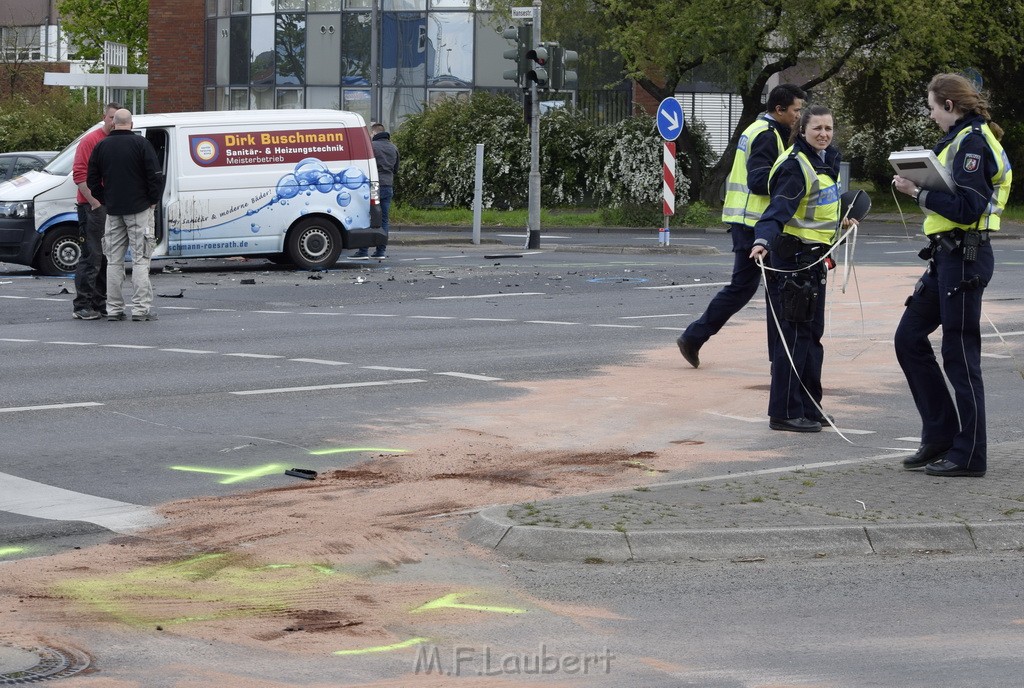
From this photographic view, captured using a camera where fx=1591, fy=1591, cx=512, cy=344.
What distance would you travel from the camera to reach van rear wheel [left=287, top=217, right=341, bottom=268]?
69.4 ft

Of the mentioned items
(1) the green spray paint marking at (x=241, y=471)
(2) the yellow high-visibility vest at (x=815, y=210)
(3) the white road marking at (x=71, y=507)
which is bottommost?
(3) the white road marking at (x=71, y=507)

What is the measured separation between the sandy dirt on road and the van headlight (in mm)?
11290

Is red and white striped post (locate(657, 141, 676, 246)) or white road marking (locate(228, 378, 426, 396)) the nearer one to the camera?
white road marking (locate(228, 378, 426, 396))

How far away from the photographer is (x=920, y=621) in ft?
17.4

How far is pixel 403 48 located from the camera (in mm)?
43250

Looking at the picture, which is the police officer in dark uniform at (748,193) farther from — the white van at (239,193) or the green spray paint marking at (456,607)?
the white van at (239,193)

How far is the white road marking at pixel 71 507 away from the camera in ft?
22.2

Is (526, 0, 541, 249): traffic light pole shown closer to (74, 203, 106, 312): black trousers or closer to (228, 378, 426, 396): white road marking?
(74, 203, 106, 312): black trousers

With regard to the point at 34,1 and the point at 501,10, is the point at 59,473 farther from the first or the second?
the point at 34,1

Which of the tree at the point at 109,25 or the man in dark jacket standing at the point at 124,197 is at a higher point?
the tree at the point at 109,25

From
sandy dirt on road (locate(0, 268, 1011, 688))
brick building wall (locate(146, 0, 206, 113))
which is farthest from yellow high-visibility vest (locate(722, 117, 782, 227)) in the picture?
brick building wall (locate(146, 0, 206, 113))

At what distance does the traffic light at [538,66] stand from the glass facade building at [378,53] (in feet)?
50.6

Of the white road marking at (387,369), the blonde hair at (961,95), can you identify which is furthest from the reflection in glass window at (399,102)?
the blonde hair at (961,95)

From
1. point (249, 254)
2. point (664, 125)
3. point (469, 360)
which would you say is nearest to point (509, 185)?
point (664, 125)
